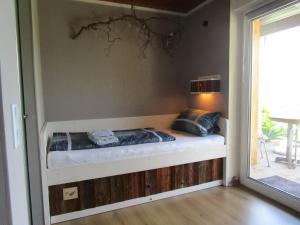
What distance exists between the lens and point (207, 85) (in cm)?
285

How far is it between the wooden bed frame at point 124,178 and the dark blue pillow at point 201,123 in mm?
99

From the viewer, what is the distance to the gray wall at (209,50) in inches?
106

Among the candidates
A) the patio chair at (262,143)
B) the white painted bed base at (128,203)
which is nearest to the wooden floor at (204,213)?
the white painted bed base at (128,203)

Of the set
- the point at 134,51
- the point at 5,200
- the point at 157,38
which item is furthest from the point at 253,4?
the point at 5,200

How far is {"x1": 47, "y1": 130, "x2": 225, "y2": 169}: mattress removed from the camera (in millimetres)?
1999

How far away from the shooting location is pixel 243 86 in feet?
8.79

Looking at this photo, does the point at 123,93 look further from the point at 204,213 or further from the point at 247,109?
the point at 204,213

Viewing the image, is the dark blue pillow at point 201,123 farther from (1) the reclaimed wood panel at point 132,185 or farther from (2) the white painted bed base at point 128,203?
(2) the white painted bed base at point 128,203

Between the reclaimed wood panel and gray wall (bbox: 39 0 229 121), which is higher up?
gray wall (bbox: 39 0 229 121)

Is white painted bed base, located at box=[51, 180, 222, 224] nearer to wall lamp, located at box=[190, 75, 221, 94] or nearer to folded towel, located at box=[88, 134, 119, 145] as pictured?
folded towel, located at box=[88, 134, 119, 145]

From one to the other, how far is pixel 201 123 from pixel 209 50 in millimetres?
1040

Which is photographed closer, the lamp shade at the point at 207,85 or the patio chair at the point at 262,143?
the patio chair at the point at 262,143

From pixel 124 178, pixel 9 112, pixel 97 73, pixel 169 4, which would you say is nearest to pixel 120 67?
pixel 97 73

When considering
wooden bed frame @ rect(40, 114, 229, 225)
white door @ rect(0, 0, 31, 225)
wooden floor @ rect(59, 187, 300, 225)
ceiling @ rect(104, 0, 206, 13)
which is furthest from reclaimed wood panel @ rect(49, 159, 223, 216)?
ceiling @ rect(104, 0, 206, 13)
